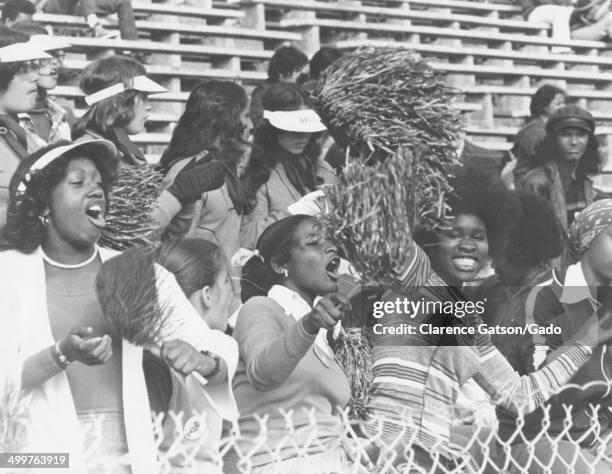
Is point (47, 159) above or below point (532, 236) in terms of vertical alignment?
above

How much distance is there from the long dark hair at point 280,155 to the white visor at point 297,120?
0.08 feet

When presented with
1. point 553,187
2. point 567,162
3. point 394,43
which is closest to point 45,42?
point 553,187

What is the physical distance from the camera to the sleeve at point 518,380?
4480 millimetres

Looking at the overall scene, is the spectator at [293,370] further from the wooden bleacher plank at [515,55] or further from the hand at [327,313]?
the wooden bleacher plank at [515,55]

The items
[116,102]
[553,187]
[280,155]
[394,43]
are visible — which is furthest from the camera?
[394,43]

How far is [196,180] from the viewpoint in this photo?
15.9ft

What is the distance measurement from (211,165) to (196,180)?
11cm

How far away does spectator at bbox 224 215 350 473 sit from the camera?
4.02 m

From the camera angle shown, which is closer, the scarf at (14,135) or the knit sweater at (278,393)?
the knit sweater at (278,393)

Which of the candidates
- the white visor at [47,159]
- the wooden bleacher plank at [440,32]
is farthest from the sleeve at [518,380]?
the wooden bleacher plank at [440,32]

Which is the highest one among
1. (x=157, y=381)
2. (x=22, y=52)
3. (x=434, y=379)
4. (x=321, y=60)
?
(x=22, y=52)

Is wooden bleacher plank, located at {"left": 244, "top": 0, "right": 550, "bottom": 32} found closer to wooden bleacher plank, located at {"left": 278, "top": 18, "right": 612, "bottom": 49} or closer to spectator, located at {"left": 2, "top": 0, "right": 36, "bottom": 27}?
wooden bleacher plank, located at {"left": 278, "top": 18, "right": 612, "bottom": 49}

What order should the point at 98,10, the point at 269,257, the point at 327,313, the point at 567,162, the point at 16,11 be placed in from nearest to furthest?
the point at 327,313, the point at 269,257, the point at 567,162, the point at 16,11, the point at 98,10

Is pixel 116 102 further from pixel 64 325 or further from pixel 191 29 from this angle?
pixel 191 29
